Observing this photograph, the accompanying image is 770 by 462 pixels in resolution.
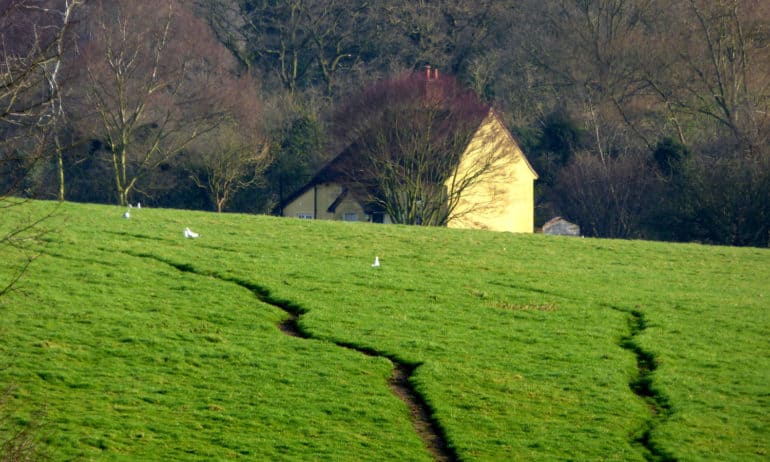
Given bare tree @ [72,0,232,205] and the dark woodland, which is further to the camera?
the dark woodland

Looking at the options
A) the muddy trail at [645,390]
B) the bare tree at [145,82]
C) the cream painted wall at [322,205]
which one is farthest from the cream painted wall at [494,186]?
the muddy trail at [645,390]

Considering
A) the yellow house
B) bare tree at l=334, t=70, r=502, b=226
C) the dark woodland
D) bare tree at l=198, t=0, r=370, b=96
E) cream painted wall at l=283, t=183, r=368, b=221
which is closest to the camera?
bare tree at l=334, t=70, r=502, b=226

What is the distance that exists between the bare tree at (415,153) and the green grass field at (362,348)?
20831 millimetres

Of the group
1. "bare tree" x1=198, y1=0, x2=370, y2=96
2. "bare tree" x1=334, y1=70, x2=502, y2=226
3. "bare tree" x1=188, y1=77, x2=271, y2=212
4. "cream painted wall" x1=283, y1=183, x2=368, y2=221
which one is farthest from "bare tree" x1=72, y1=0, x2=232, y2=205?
"bare tree" x1=334, y1=70, x2=502, y2=226

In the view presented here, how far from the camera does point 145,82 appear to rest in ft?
202

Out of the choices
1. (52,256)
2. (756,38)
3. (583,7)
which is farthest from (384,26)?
(52,256)

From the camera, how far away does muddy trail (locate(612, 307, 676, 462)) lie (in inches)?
746

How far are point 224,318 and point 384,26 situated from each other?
58.6 m

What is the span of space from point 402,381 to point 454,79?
44462mm

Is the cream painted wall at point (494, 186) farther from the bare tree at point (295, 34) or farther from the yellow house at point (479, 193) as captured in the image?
the bare tree at point (295, 34)

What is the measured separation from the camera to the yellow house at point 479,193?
59281 mm

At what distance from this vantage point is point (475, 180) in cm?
5894

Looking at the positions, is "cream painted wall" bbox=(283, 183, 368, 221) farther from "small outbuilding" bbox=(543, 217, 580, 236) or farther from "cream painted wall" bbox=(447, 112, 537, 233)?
"small outbuilding" bbox=(543, 217, 580, 236)

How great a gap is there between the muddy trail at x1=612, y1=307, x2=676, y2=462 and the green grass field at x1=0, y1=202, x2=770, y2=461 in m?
0.06
